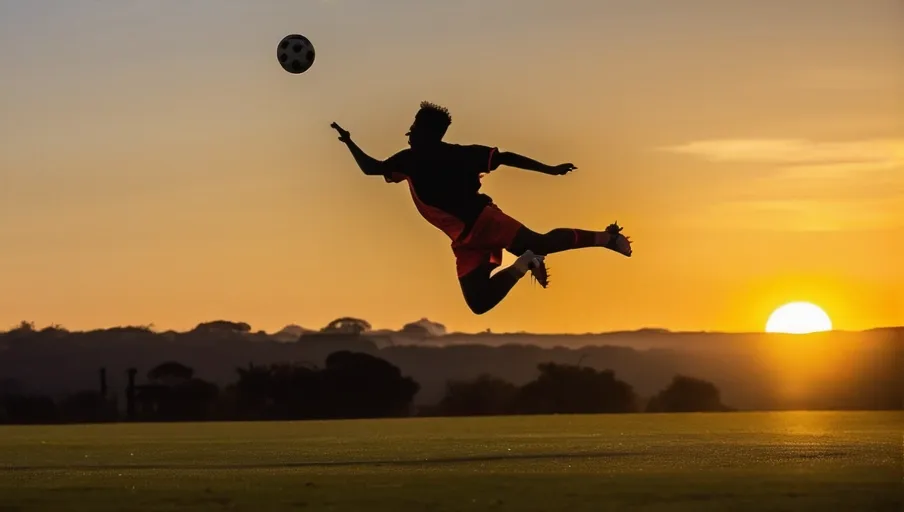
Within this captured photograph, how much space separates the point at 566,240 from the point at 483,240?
4.55 feet

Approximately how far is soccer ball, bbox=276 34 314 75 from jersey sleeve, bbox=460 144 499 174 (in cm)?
387

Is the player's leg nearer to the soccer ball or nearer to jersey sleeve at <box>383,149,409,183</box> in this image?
jersey sleeve at <box>383,149,409,183</box>

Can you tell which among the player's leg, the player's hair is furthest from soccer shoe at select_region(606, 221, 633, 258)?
the player's hair

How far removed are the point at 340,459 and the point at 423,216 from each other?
7.10 m

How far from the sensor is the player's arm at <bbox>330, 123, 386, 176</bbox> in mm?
21781

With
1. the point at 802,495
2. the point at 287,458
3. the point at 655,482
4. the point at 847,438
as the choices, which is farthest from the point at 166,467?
the point at 847,438

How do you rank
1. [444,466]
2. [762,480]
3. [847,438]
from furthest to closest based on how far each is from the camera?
1. [847,438]
2. [444,466]
3. [762,480]

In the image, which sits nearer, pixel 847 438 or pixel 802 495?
pixel 802 495

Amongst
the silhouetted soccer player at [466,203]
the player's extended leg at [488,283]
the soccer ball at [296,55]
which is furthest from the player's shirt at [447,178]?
the soccer ball at [296,55]

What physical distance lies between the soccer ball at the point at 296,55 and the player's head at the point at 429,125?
9.58 feet

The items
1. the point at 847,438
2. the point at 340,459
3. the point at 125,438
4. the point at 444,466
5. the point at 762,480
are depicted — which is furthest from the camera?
the point at 125,438

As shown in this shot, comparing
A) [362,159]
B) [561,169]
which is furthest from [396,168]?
[561,169]

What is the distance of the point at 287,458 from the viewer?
28.0 m

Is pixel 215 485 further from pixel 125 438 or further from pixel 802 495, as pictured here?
pixel 125 438
